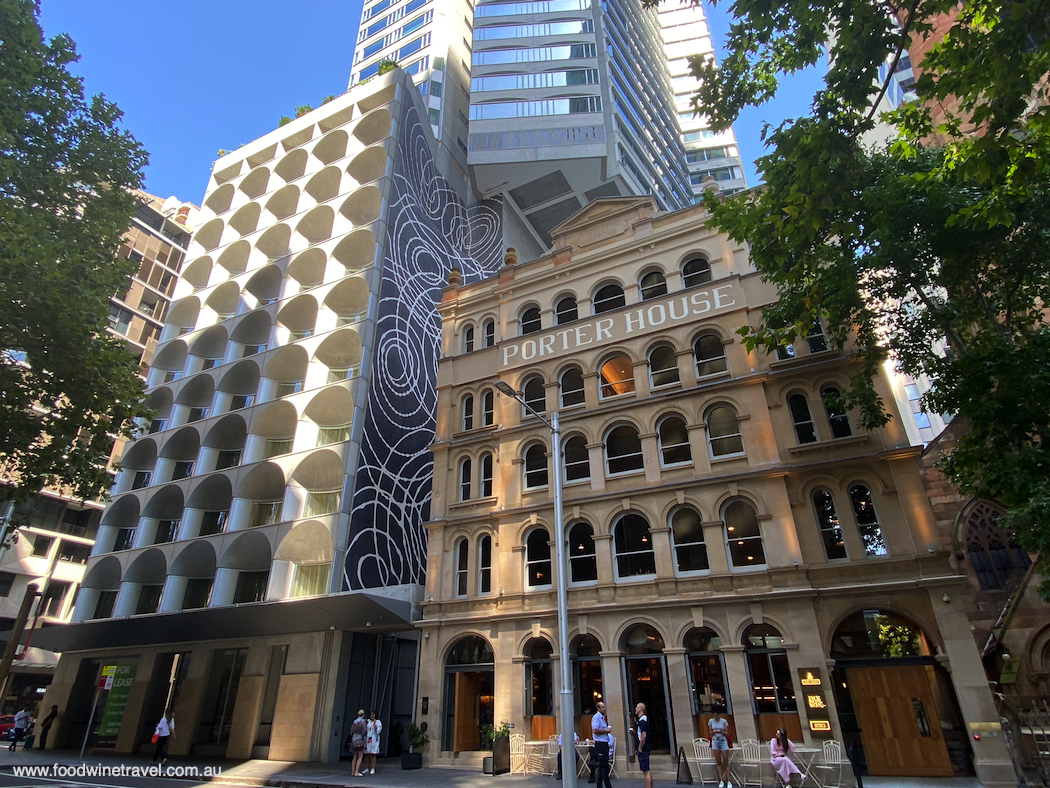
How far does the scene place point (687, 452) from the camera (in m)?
20.4

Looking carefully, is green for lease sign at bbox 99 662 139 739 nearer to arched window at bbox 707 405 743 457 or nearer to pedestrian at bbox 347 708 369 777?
pedestrian at bbox 347 708 369 777

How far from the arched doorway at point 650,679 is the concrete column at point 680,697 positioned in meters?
0.25

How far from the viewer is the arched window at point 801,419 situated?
18984mm

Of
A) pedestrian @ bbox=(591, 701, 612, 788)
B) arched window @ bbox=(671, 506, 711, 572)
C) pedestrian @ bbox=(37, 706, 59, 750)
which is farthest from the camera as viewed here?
pedestrian @ bbox=(37, 706, 59, 750)

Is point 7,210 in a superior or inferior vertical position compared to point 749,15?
inferior

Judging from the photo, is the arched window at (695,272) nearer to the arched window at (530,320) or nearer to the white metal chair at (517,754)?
the arched window at (530,320)

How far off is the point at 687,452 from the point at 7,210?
1923 centimetres

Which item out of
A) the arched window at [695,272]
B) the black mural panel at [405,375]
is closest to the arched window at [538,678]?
the black mural panel at [405,375]

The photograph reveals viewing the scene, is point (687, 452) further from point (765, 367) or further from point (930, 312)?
point (930, 312)

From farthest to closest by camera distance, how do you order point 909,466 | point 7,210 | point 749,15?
point 909,466 → point 7,210 → point 749,15

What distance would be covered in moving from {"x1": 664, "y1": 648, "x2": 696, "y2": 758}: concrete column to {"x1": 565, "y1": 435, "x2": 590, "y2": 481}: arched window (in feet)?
21.4

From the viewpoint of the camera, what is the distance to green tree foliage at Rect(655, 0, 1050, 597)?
28.8 feet

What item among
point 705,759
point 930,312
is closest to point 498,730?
point 705,759

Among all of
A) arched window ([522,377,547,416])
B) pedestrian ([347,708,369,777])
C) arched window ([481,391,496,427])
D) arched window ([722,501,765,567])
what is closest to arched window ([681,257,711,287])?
arched window ([522,377,547,416])
